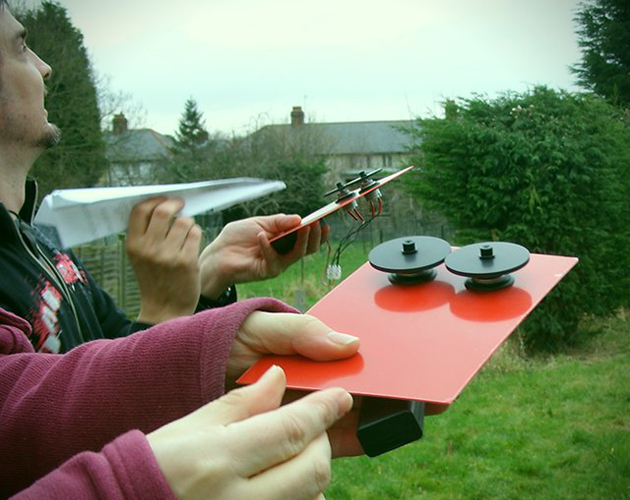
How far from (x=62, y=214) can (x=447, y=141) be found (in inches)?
238

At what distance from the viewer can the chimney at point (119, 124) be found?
16.0 meters

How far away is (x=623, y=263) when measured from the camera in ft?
22.8

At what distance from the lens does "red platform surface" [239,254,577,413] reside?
0.83 m

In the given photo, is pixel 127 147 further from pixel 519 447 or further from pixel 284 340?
pixel 284 340

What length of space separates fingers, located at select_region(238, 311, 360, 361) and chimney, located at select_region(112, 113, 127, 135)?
52.3 ft

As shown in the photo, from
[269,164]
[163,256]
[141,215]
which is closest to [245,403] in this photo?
[141,215]

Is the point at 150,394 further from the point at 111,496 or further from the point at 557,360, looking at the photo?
the point at 557,360

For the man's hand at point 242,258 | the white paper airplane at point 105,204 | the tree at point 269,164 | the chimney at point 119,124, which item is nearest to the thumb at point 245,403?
the white paper airplane at point 105,204

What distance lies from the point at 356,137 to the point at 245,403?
3238 cm

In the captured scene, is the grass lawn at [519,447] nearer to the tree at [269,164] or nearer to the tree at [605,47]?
the tree at [605,47]

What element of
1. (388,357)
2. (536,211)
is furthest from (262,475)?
(536,211)

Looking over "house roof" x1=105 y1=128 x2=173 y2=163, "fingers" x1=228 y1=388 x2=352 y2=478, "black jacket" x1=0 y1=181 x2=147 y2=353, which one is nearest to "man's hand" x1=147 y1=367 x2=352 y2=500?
"fingers" x1=228 y1=388 x2=352 y2=478

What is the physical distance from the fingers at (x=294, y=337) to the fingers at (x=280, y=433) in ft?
0.51

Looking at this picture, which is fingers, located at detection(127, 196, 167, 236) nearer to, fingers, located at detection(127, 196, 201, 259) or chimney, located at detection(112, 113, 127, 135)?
fingers, located at detection(127, 196, 201, 259)
